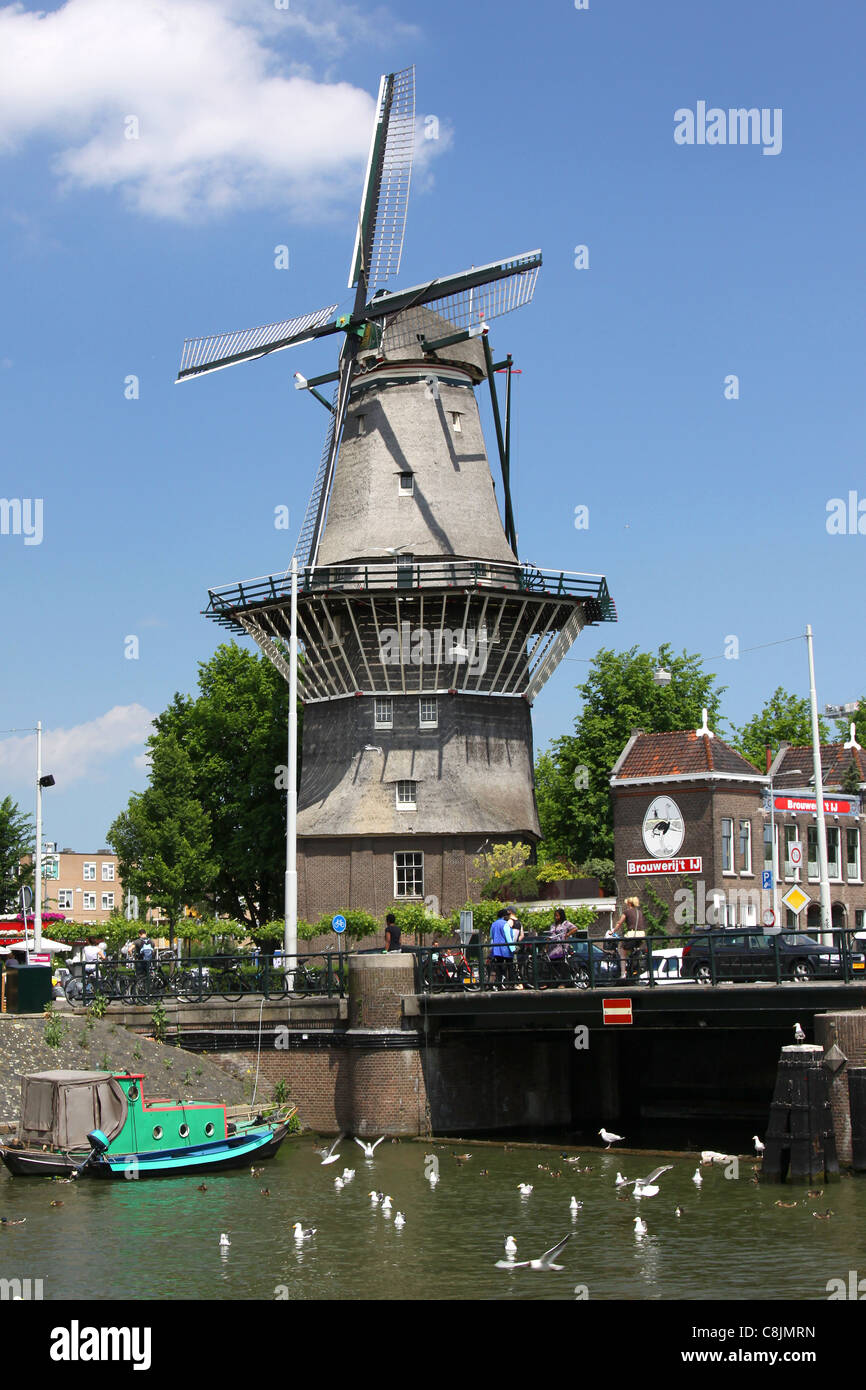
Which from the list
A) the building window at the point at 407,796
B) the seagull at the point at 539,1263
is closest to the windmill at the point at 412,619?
the building window at the point at 407,796

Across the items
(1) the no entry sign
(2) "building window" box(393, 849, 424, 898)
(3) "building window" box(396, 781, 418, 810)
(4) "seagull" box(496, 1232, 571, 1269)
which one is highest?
(3) "building window" box(396, 781, 418, 810)

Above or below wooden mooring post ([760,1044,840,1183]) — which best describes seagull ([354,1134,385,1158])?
below

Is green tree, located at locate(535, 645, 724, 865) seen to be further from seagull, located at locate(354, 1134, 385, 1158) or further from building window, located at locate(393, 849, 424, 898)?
seagull, located at locate(354, 1134, 385, 1158)

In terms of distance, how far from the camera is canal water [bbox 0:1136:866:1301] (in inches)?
843

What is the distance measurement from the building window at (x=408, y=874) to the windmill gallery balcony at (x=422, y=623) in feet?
18.1

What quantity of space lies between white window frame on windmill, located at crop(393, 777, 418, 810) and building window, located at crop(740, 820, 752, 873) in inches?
426

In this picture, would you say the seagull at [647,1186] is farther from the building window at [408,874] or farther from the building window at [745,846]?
the building window at [408,874]

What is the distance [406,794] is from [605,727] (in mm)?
18192

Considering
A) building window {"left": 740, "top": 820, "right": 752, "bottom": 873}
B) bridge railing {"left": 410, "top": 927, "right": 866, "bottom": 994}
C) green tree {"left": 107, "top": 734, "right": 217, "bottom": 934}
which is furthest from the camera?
green tree {"left": 107, "top": 734, "right": 217, "bottom": 934}

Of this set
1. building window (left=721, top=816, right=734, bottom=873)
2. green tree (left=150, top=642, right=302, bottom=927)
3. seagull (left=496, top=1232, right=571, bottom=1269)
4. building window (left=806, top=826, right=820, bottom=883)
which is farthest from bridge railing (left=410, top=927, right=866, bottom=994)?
green tree (left=150, top=642, right=302, bottom=927)

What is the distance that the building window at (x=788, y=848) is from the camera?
186ft

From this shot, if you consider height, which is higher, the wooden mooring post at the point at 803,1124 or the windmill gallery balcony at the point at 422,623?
the windmill gallery balcony at the point at 422,623

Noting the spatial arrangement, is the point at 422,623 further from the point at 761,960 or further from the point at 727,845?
the point at 761,960
